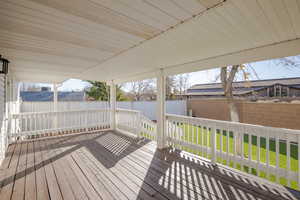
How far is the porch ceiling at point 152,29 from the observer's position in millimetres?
1318

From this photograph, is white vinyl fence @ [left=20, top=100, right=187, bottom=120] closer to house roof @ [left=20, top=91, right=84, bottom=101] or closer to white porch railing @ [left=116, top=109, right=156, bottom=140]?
white porch railing @ [left=116, top=109, right=156, bottom=140]

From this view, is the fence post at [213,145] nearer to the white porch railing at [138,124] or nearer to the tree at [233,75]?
the tree at [233,75]

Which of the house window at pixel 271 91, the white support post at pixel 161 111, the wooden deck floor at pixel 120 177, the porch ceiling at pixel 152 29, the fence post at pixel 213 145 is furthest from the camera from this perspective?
the house window at pixel 271 91

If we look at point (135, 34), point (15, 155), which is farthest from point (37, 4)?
point (15, 155)

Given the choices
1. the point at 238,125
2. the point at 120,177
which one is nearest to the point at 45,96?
the point at 120,177

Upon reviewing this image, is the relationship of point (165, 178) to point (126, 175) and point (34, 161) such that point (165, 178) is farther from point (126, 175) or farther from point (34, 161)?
point (34, 161)

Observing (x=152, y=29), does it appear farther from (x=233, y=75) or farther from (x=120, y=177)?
(x=233, y=75)

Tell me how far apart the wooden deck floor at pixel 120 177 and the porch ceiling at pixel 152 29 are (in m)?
2.14

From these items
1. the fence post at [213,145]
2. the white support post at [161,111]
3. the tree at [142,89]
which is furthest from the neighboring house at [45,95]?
the fence post at [213,145]

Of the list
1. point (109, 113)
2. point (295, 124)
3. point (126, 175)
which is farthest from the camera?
point (109, 113)

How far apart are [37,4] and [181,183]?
2987mm

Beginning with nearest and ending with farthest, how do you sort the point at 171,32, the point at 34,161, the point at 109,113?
the point at 171,32 → the point at 34,161 → the point at 109,113

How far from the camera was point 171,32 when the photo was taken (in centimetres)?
183

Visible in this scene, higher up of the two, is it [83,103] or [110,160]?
[83,103]
